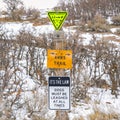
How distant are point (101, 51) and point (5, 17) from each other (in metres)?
12.2

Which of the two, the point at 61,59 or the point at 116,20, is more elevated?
the point at 116,20

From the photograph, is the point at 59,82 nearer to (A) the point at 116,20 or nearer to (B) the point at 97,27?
(B) the point at 97,27

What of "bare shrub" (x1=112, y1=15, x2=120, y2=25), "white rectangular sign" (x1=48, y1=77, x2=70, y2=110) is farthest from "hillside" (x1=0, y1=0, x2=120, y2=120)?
"bare shrub" (x1=112, y1=15, x2=120, y2=25)

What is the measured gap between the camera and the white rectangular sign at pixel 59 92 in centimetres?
569

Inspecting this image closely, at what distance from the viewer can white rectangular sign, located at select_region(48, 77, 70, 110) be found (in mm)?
5691

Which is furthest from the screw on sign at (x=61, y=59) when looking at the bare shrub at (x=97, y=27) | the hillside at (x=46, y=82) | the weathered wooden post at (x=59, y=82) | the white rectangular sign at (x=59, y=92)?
the bare shrub at (x=97, y=27)

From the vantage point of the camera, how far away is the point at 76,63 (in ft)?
34.9

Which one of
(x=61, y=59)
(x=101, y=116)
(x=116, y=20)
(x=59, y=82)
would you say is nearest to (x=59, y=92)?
(x=59, y=82)

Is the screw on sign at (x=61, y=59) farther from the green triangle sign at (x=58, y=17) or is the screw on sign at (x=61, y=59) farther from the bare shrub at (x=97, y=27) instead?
the bare shrub at (x=97, y=27)

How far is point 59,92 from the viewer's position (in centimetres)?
570

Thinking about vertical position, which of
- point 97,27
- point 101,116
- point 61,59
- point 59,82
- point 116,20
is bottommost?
point 101,116

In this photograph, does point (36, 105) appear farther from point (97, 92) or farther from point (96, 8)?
point (96, 8)

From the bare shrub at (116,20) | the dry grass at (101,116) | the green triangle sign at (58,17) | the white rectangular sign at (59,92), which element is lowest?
the dry grass at (101,116)

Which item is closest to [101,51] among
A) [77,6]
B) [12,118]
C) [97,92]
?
[97,92]
